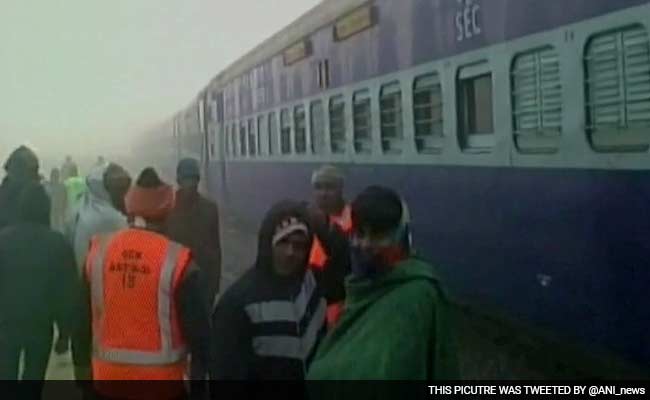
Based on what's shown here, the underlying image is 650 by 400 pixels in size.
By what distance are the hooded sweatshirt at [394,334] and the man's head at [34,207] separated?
300 cm

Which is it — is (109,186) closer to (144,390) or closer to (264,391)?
(144,390)

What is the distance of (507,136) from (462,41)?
42.2 inches

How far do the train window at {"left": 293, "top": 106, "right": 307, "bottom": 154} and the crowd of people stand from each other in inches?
255

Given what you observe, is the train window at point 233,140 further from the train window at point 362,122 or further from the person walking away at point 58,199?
the train window at point 362,122

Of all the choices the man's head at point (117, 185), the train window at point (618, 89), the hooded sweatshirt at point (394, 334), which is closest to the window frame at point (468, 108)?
the train window at point (618, 89)

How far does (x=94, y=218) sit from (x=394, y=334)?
3879 millimetres

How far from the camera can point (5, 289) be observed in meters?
5.22

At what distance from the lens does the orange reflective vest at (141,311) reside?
3.87 m

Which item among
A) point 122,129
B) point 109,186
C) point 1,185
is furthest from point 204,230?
point 122,129

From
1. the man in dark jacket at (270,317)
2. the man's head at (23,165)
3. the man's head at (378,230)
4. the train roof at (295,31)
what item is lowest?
the man in dark jacket at (270,317)

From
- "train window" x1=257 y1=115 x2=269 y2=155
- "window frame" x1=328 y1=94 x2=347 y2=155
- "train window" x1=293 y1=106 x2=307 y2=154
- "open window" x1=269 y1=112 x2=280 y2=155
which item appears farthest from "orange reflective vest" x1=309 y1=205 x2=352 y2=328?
"train window" x1=257 y1=115 x2=269 y2=155

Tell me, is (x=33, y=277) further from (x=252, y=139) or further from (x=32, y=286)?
(x=252, y=139)

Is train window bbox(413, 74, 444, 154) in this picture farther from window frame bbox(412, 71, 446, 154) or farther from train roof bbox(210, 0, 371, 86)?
train roof bbox(210, 0, 371, 86)

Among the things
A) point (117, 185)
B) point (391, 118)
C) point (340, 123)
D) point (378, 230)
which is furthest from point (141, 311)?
point (340, 123)
